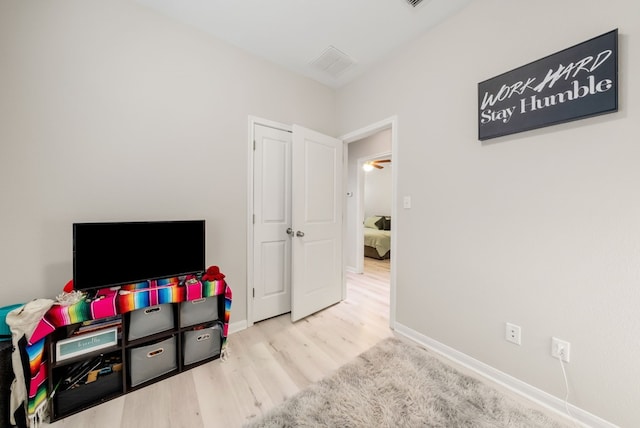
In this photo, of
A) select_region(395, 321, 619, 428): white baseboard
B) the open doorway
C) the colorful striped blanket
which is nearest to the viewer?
the colorful striped blanket

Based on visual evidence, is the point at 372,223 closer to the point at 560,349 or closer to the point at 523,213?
the point at 523,213

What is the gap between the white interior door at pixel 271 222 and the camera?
2.32 meters

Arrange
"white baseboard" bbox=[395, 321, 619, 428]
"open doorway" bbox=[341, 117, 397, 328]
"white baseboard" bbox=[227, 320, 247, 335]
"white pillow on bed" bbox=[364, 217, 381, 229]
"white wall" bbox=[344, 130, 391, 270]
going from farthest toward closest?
"white pillow on bed" bbox=[364, 217, 381, 229]
"white wall" bbox=[344, 130, 391, 270]
"open doorway" bbox=[341, 117, 397, 328]
"white baseboard" bbox=[227, 320, 247, 335]
"white baseboard" bbox=[395, 321, 619, 428]

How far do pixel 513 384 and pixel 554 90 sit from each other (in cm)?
183

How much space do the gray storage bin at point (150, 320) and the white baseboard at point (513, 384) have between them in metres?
1.98

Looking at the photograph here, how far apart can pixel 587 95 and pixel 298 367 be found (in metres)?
2.40

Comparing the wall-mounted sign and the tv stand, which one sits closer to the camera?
the wall-mounted sign

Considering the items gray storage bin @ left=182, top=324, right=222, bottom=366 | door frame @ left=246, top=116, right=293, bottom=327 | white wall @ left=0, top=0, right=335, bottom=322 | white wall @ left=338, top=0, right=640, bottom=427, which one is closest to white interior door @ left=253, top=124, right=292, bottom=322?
door frame @ left=246, top=116, right=293, bottom=327

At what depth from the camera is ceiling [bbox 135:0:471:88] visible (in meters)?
1.74

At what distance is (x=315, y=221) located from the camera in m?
2.54

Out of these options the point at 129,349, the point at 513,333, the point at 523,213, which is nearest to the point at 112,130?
the point at 129,349

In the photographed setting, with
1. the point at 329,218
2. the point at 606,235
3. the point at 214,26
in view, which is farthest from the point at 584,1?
the point at 214,26

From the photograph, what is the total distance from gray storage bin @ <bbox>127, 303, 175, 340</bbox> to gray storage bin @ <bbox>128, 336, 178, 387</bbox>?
8cm

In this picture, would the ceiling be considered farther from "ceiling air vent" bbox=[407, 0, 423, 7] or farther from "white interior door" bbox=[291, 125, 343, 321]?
"white interior door" bbox=[291, 125, 343, 321]
